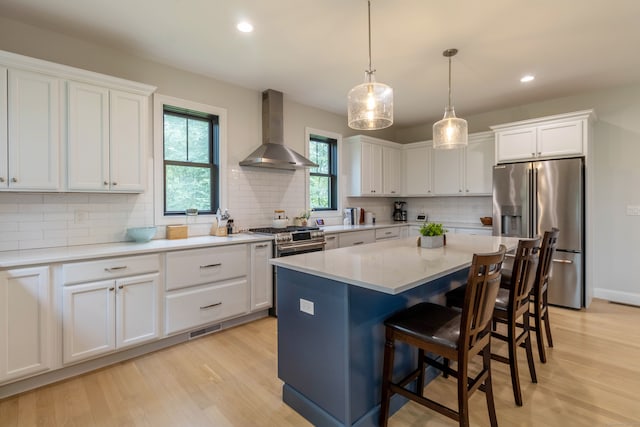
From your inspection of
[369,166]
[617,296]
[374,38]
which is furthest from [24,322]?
[617,296]

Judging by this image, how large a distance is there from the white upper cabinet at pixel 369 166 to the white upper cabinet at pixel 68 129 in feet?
10.3

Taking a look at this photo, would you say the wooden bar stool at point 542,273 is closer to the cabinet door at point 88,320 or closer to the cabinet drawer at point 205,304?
the cabinet drawer at point 205,304

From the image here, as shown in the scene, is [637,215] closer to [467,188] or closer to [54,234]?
[467,188]

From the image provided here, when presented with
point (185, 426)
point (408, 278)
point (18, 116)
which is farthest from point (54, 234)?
point (408, 278)

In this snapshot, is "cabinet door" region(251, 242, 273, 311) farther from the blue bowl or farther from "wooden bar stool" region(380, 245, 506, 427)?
"wooden bar stool" region(380, 245, 506, 427)

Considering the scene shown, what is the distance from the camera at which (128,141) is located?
2.83 metres

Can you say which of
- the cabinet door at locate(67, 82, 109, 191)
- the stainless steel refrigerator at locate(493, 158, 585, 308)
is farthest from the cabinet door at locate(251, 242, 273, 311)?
the stainless steel refrigerator at locate(493, 158, 585, 308)

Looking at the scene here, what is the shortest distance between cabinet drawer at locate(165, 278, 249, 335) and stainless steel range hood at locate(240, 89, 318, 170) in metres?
1.50

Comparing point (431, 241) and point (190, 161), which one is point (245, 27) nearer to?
point (190, 161)

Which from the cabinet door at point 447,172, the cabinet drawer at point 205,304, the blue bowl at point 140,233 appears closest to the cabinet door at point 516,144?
the cabinet door at point 447,172

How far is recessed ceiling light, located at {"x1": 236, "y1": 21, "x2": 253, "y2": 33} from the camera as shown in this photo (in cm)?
261

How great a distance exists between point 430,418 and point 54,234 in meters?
3.22

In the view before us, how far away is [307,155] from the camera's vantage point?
4680 millimetres

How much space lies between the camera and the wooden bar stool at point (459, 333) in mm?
1501
